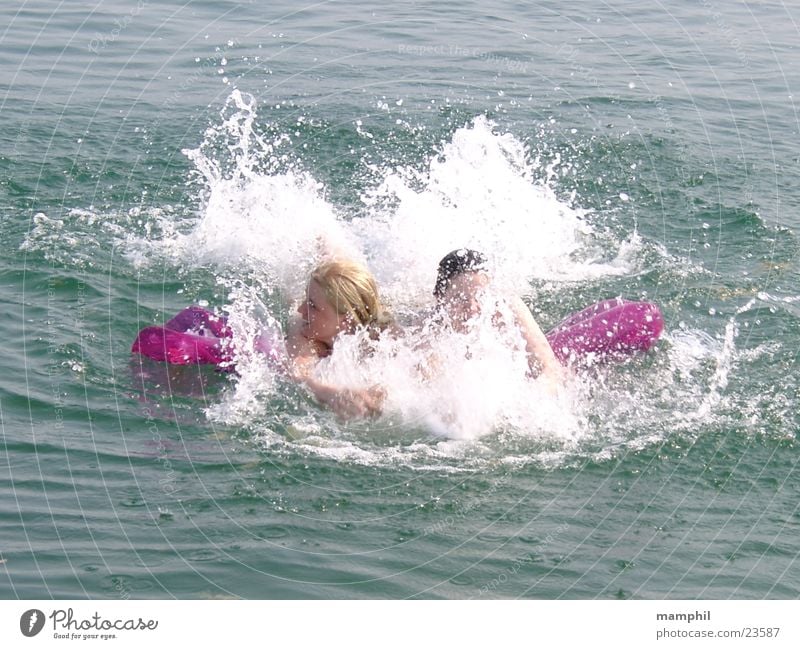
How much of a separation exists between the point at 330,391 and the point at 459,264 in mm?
1151

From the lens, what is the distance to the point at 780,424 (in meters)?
6.25

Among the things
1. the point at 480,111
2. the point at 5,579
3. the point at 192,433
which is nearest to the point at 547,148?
the point at 480,111

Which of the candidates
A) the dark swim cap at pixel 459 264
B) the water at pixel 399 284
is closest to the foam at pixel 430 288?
the water at pixel 399 284

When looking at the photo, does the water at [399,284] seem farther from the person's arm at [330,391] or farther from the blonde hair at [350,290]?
the blonde hair at [350,290]

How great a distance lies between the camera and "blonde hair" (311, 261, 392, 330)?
21.9ft

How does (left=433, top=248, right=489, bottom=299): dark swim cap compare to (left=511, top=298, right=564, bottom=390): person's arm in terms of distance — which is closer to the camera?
(left=511, top=298, right=564, bottom=390): person's arm

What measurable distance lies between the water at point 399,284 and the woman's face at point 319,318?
0.24m

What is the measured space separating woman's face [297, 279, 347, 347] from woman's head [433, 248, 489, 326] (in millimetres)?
680

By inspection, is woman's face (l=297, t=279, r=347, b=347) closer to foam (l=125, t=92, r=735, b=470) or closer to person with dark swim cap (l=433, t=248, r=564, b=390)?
foam (l=125, t=92, r=735, b=470)

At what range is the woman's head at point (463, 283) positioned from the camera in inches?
269

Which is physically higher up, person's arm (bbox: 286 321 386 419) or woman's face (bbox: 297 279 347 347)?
woman's face (bbox: 297 279 347 347)

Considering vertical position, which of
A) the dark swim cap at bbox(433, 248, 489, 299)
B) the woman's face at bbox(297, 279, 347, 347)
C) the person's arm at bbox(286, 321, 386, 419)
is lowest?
the person's arm at bbox(286, 321, 386, 419)

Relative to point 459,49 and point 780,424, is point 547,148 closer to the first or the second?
point 459,49

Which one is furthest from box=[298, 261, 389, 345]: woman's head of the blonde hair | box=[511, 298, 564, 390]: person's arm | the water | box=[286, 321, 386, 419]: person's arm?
box=[511, 298, 564, 390]: person's arm
